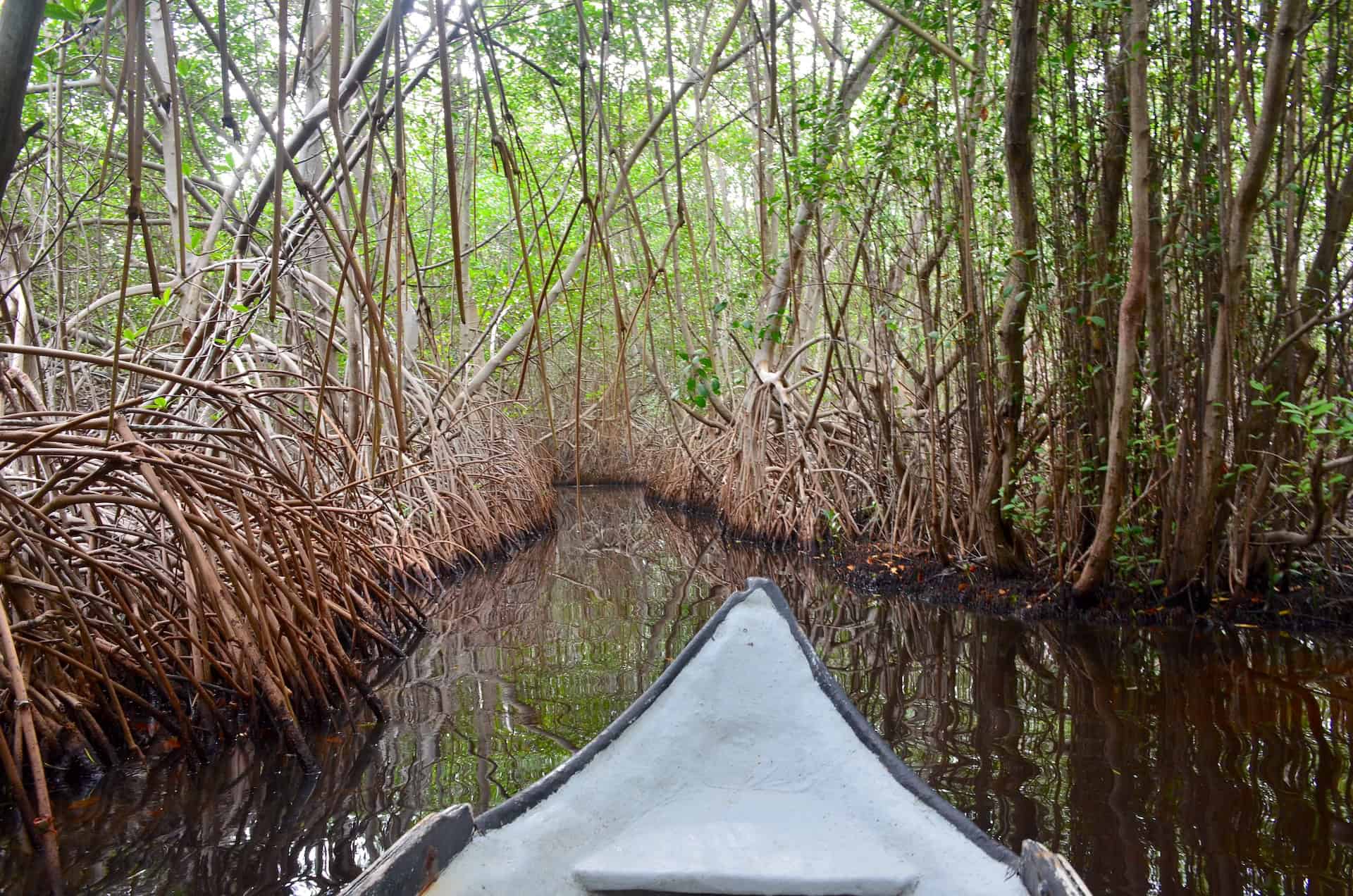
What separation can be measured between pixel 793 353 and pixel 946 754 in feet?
16.3

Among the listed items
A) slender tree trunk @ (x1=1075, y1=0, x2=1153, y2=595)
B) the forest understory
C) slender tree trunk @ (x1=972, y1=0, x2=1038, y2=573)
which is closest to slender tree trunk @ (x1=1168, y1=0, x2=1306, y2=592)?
the forest understory

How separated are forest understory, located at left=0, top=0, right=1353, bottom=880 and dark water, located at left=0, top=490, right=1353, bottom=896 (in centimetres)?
21

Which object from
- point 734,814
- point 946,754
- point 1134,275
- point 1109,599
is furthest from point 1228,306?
point 734,814

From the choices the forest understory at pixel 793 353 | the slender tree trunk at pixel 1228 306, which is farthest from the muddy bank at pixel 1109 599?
the slender tree trunk at pixel 1228 306

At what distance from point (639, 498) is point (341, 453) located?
31.8 ft

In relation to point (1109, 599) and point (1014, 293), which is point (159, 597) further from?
point (1109, 599)

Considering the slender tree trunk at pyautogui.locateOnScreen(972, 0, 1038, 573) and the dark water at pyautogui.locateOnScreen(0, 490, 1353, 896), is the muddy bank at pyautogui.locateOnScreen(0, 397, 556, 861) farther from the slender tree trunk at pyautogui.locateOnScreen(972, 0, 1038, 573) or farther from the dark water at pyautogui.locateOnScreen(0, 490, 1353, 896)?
the slender tree trunk at pyautogui.locateOnScreen(972, 0, 1038, 573)

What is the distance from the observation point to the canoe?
70.6 inches

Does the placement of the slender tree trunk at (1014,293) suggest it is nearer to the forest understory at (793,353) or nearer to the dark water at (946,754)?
the forest understory at (793,353)

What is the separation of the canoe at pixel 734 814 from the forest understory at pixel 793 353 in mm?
733

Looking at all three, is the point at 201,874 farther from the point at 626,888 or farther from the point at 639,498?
the point at 639,498

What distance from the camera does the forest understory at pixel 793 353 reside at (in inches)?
84.0

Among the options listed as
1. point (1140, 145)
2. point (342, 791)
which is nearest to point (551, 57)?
point (1140, 145)

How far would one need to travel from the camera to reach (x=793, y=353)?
7.70 m
